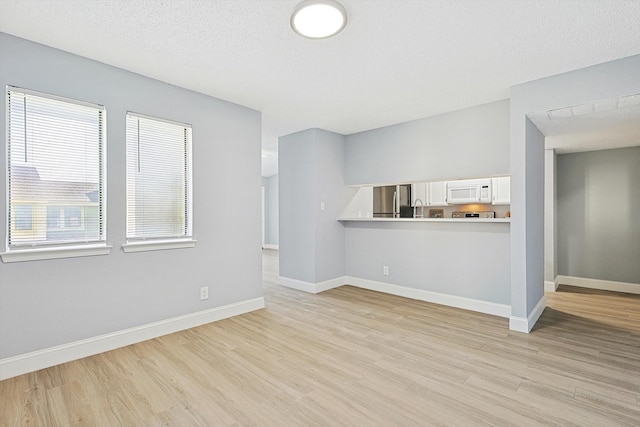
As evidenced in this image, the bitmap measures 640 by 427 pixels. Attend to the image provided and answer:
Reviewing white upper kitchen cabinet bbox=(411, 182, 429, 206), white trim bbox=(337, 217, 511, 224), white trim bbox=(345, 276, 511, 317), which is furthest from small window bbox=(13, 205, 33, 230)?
white upper kitchen cabinet bbox=(411, 182, 429, 206)

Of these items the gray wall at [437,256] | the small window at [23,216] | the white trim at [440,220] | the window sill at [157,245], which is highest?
the small window at [23,216]

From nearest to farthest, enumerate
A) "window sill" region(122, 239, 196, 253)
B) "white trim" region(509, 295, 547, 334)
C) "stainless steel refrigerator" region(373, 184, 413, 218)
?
"window sill" region(122, 239, 196, 253)
"white trim" region(509, 295, 547, 334)
"stainless steel refrigerator" region(373, 184, 413, 218)

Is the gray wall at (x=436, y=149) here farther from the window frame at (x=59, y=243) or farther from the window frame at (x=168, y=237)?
the window frame at (x=59, y=243)

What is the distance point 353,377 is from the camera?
92.0 inches

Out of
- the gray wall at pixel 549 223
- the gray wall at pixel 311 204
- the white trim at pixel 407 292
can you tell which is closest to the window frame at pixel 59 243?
the gray wall at pixel 311 204

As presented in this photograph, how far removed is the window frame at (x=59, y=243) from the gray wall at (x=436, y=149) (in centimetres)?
342

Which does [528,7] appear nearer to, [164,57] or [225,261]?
[164,57]

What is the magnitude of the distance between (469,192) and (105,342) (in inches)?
234

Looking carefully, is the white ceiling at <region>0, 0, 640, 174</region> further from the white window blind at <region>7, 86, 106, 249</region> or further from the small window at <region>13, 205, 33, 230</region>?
the small window at <region>13, 205, 33, 230</region>

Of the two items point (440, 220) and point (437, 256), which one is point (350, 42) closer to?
point (440, 220)

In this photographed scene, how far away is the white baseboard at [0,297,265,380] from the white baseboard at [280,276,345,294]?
1.28 meters

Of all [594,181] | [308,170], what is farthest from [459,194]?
[308,170]

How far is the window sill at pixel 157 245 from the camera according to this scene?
2.92 meters

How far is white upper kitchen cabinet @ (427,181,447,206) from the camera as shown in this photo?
21.1 feet
